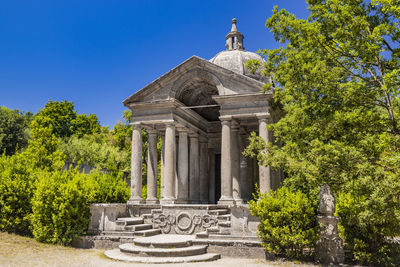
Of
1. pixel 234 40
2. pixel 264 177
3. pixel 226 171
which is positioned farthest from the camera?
pixel 234 40

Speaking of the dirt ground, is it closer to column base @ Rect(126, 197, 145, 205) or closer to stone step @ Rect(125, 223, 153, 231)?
stone step @ Rect(125, 223, 153, 231)

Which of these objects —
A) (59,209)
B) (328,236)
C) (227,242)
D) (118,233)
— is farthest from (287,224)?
(59,209)

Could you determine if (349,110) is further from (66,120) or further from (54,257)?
(66,120)

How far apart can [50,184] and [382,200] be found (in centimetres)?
1177

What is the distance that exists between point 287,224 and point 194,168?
35.2 feet

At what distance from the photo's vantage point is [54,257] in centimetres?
1138

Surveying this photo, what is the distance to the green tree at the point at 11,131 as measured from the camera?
38.4m

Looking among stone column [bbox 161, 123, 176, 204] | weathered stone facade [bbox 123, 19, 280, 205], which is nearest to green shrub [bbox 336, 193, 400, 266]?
weathered stone facade [bbox 123, 19, 280, 205]

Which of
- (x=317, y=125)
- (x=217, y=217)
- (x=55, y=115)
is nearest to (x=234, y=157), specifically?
(x=217, y=217)

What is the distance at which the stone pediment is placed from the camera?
54.6ft

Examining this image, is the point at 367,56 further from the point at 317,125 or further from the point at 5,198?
the point at 5,198

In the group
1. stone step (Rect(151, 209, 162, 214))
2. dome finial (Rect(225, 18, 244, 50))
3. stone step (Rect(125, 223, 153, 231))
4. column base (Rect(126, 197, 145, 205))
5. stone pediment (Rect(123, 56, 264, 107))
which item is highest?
dome finial (Rect(225, 18, 244, 50))

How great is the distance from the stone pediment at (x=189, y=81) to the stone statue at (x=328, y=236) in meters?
7.15

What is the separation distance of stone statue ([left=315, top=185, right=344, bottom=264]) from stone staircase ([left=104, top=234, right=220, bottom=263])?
3.47 metres
